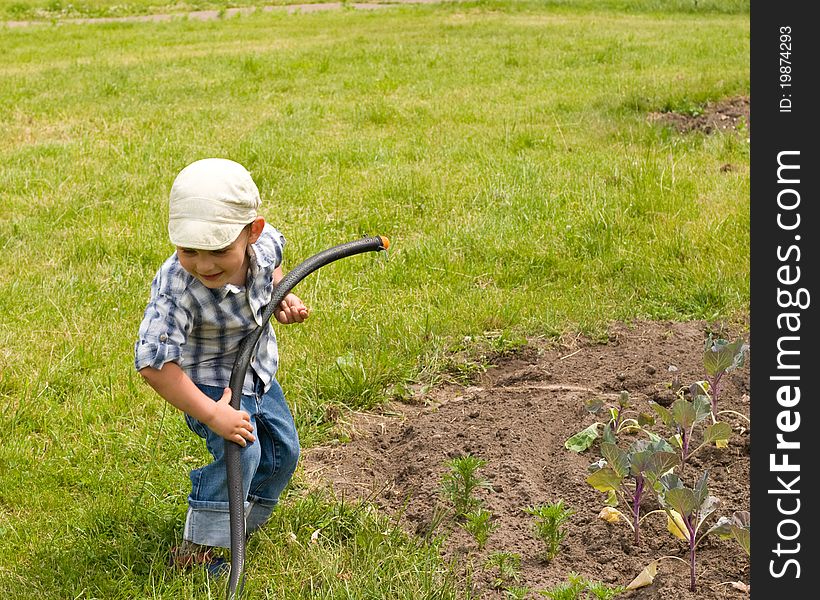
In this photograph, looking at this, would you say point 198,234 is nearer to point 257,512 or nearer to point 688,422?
point 257,512

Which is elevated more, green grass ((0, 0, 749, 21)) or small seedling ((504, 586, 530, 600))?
green grass ((0, 0, 749, 21))

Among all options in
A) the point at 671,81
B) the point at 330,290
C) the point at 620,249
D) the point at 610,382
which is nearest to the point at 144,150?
the point at 330,290

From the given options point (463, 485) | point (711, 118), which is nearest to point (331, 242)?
point (463, 485)

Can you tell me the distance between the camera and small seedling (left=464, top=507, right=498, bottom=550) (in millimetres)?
2996

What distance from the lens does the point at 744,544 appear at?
8.72ft

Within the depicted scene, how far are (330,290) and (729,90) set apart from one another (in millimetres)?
5909

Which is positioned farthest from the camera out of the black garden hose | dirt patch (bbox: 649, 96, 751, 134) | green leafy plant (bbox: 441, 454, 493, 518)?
dirt patch (bbox: 649, 96, 751, 134)

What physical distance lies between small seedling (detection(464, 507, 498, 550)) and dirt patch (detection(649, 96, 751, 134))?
569cm

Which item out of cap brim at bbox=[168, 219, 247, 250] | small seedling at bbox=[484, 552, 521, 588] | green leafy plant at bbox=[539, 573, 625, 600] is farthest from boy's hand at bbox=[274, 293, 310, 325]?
green leafy plant at bbox=[539, 573, 625, 600]

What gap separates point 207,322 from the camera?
9.01ft

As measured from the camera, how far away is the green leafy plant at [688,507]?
2.68m

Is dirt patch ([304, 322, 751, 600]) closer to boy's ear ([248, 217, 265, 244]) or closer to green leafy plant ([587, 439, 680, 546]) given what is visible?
green leafy plant ([587, 439, 680, 546])

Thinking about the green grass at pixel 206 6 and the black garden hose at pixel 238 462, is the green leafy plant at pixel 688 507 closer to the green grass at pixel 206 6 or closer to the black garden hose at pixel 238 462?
the black garden hose at pixel 238 462

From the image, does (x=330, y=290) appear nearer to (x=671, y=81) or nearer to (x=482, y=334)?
(x=482, y=334)
